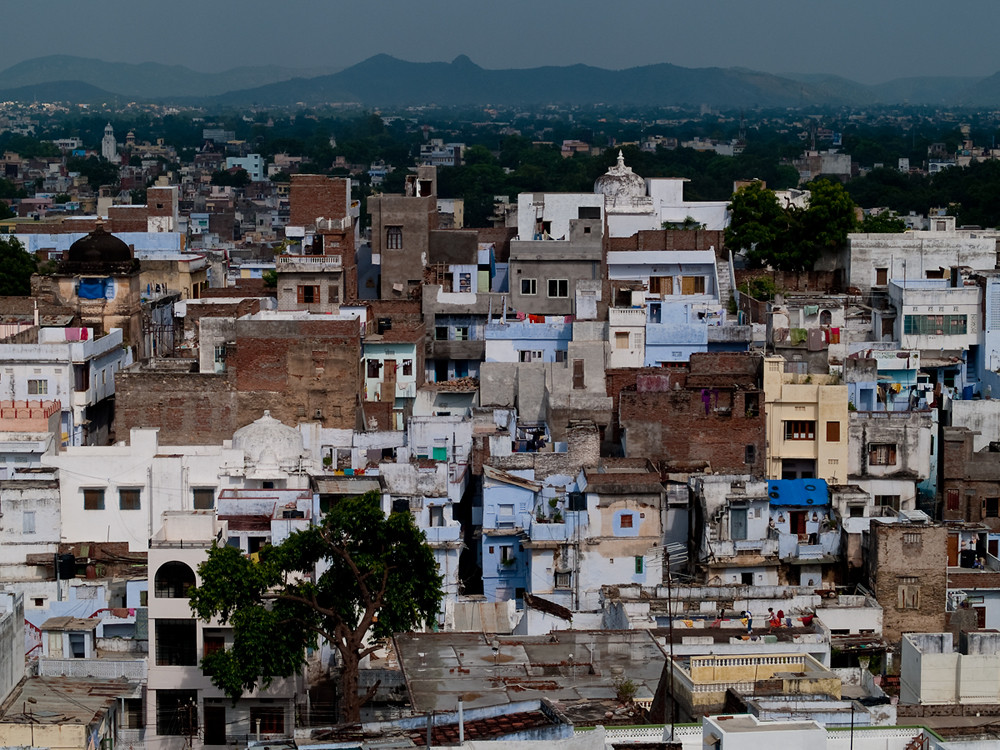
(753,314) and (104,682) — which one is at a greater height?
(753,314)

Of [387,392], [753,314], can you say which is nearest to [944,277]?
[753,314]

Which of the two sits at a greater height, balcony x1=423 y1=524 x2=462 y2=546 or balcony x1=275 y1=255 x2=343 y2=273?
balcony x1=275 y1=255 x2=343 y2=273

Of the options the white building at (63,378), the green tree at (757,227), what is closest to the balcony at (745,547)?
the white building at (63,378)

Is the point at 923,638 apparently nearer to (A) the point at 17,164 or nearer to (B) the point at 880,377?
(B) the point at 880,377

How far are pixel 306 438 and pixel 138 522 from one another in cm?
390

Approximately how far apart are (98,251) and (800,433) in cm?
1913

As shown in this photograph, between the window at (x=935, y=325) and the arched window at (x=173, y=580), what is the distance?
22451 millimetres

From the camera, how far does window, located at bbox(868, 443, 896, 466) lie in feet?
130

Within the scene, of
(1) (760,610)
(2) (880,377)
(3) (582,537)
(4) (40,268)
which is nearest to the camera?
(1) (760,610)

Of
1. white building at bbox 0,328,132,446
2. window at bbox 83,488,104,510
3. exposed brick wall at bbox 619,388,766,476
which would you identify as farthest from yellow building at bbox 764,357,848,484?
white building at bbox 0,328,132,446

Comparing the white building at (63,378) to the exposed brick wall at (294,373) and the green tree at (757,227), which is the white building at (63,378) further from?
the green tree at (757,227)

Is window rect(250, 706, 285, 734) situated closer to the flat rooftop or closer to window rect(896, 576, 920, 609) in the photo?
the flat rooftop

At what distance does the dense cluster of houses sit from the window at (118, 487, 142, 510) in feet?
0.24

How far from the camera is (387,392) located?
4450 centimetres
